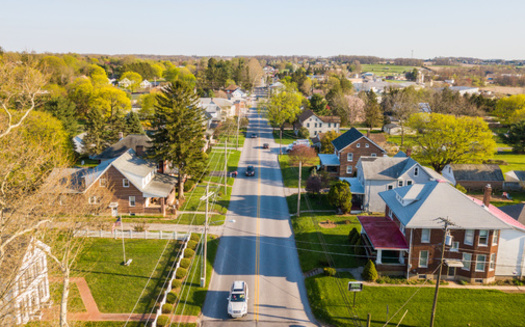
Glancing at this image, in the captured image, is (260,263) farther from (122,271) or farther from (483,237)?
(483,237)

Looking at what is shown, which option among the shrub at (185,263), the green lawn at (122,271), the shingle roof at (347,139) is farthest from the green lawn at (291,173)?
the shrub at (185,263)

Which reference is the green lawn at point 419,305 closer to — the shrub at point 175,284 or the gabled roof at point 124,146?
the shrub at point 175,284

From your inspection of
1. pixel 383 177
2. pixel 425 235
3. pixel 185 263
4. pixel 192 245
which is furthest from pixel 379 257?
pixel 192 245

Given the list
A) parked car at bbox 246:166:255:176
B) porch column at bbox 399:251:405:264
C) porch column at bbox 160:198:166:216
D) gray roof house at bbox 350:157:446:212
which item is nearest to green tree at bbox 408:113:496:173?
gray roof house at bbox 350:157:446:212

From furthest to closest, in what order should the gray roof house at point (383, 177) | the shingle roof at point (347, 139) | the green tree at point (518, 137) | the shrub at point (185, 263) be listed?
1. the green tree at point (518, 137)
2. the shingle roof at point (347, 139)
3. the gray roof house at point (383, 177)
4. the shrub at point (185, 263)

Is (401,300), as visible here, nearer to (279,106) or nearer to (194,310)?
(194,310)

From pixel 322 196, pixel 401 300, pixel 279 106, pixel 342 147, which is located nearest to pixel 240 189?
pixel 322 196
